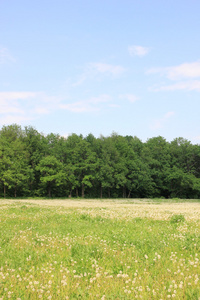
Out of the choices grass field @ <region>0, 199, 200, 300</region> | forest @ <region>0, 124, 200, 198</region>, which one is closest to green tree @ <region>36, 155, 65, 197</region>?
forest @ <region>0, 124, 200, 198</region>

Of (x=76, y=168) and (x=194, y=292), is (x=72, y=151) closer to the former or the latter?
(x=76, y=168)

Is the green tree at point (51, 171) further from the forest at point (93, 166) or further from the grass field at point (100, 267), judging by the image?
the grass field at point (100, 267)

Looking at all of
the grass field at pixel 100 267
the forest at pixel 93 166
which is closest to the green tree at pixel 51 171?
the forest at pixel 93 166

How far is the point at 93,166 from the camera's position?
7031 centimetres

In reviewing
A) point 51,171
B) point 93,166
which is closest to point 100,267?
point 51,171

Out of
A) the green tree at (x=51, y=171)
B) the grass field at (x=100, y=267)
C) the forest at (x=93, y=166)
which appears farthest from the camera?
the forest at (x=93, y=166)

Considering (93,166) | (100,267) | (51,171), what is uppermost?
(93,166)

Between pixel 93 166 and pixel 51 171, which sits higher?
pixel 93 166

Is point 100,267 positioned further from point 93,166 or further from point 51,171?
point 93,166

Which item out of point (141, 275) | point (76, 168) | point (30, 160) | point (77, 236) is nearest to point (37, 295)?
point (141, 275)

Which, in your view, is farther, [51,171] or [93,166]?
[93,166]

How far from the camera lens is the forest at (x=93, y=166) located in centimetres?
6577

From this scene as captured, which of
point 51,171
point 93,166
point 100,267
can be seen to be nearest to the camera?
point 100,267

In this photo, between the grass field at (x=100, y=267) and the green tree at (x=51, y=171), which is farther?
the green tree at (x=51, y=171)
